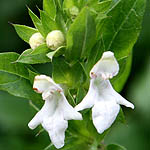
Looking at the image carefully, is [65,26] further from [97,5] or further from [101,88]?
[101,88]

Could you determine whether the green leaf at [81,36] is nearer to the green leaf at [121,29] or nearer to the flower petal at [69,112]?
the green leaf at [121,29]

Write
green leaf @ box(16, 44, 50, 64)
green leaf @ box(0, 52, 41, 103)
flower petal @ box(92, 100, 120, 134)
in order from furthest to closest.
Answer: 1. green leaf @ box(0, 52, 41, 103)
2. green leaf @ box(16, 44, 50, 64)
3. flower petal @ box(92, 100, 120, 134)

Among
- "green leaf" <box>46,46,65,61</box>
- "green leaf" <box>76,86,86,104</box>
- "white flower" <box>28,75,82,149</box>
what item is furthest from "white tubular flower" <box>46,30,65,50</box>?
"green leaf" <box>76,86,86,104</box>

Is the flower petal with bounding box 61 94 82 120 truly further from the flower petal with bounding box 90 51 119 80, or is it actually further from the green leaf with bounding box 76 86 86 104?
the flower petal with bounding box 90 51 119 80

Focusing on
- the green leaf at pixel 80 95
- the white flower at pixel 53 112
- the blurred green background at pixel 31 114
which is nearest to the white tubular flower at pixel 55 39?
the white flower at pixel 53 112

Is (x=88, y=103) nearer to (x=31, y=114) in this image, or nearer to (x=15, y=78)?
(x=15, y=78)

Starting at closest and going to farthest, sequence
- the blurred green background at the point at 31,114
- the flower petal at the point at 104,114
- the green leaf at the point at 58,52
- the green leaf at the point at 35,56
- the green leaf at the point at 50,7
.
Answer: the flower petal at the point at 104,114 < the green leaf at the point at 58,52 < the green leaf at the point at 35,56 < the green leaf at the point at 50,7 < the blurred green background at the point at 31,114
